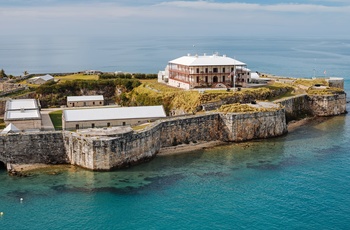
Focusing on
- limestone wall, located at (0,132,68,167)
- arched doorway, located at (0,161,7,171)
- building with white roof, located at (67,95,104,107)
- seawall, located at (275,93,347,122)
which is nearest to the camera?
limestone wall, located at (0,132,68,167)

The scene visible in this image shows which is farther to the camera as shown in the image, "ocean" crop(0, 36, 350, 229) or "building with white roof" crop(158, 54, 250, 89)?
"building with white roof" crop(158, 54, 250, 89)

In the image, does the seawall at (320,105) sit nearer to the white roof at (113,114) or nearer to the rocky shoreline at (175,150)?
the rocky shoreline at (175,150)

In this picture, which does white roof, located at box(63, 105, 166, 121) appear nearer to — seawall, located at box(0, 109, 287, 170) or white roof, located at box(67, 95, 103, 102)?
seawall, located at box(0, 109, 287, 170)

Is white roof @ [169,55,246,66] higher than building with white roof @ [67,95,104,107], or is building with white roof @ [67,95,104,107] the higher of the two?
white roof @ [169,55,246,66]

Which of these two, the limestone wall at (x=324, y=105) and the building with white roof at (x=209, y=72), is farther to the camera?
the limestone wall at (x=324, y=105)

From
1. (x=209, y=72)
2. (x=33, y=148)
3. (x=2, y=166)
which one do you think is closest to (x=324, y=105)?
(x=209, y=72)

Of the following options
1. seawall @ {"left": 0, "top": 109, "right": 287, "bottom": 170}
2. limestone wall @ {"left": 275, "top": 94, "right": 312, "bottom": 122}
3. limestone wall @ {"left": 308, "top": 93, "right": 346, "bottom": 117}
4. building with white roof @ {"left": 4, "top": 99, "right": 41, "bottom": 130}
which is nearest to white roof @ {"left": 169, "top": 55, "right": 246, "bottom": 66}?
limestone wall @ {"left": 275, "top": 94, "right": 312, "bottom": 122}

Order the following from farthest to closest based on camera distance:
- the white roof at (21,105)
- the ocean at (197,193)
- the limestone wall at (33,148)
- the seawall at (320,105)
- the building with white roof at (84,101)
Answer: the building with white roof at (84,101) → the seawall at (320,105) → the white roof at (21,105) → the limestone wall at (33,148) → the ocean at (197,193)

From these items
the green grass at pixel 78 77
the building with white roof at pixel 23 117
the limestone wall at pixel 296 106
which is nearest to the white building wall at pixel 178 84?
the limestone wall at pixel 296 106
